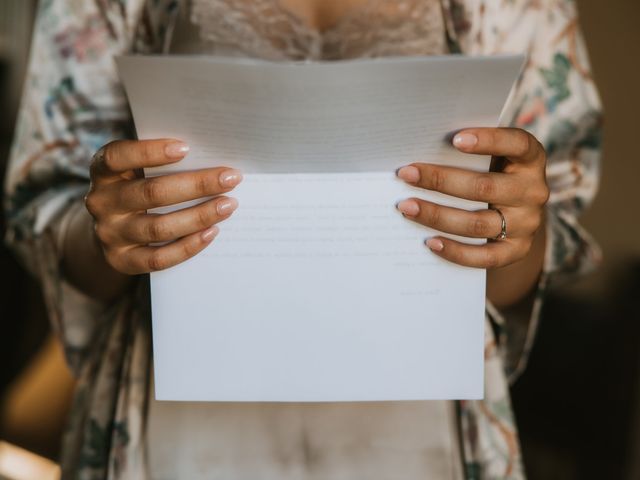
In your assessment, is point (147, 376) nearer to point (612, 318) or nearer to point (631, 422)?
point (631, 422)

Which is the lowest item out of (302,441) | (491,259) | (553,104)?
(302,441)

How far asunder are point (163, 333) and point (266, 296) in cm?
10

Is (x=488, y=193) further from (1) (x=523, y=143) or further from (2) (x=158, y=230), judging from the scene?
(2) (x=158, y=230)

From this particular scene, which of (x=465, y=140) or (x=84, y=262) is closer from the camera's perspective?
(x=465, y=140)

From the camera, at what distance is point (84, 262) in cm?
71

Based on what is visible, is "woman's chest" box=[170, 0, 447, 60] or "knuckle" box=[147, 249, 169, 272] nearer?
"knuckle" box=[147, 249, 169, 272]

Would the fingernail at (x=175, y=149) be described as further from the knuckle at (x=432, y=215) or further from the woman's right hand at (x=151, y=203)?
the knuckle at (x=432, y=215)

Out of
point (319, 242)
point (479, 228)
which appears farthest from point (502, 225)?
point (319, 242)

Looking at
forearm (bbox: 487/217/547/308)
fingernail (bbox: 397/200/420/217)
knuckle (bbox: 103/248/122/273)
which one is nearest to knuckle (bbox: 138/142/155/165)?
knuckle (bbox: 103/248/122/273)

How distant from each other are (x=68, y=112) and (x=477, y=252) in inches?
21.0

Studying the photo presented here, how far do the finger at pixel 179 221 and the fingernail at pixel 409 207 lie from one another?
14cm

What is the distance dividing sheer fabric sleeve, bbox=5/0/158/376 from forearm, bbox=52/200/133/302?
0.10 ft

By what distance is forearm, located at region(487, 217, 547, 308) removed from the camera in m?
0.70

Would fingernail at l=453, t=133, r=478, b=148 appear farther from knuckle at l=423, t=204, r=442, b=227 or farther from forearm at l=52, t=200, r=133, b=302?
forearm at l=52, t=200, r=133, b=302
